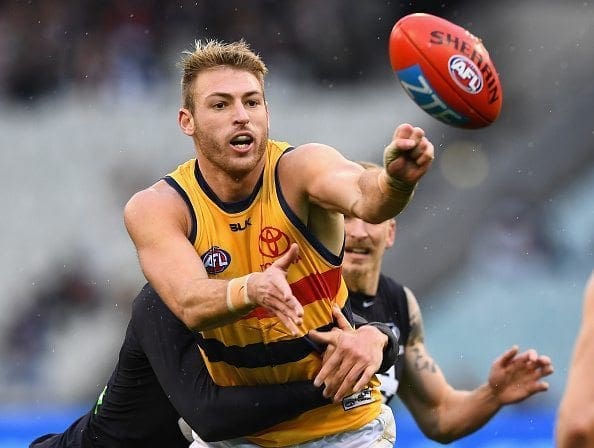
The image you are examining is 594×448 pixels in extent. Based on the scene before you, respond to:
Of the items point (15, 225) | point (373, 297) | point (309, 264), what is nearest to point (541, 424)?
point (373, 297)

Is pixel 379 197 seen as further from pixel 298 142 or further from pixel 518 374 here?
pixel 298 142

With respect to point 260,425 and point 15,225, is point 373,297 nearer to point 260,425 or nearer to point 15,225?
point 260,425

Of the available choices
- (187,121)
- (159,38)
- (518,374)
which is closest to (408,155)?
(187,121)

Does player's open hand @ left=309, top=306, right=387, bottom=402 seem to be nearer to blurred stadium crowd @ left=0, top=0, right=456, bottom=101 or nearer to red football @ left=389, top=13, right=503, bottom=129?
red football @ left=389, top=13, right=503, bottom=129

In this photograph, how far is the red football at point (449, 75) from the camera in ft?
14.4

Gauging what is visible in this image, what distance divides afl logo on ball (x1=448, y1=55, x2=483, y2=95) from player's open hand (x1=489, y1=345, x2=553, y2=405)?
168 centimetres

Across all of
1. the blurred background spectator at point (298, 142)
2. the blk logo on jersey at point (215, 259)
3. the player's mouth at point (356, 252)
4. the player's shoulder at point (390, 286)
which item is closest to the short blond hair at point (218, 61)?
the blk logo on jersey at point (215, 259)

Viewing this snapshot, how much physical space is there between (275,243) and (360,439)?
3.12 feet

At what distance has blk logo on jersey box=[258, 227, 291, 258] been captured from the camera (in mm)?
4891

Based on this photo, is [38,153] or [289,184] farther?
[38,153]

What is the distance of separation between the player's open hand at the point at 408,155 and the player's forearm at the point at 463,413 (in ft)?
7.11

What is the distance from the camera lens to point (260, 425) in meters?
5.05

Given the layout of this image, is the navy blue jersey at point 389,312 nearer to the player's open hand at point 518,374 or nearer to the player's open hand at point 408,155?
the player's open hand at point 518,374

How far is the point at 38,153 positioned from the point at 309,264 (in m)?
8.35
